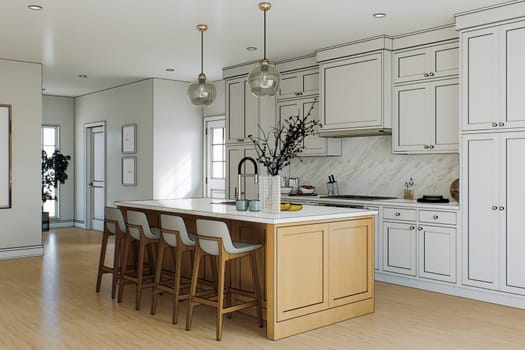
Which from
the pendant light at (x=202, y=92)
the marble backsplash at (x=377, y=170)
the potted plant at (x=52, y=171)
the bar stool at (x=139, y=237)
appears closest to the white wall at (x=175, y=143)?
the potted plant at (x=52, y=171)

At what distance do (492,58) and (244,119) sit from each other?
3522 millimetres

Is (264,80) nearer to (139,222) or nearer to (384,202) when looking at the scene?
(139,222)

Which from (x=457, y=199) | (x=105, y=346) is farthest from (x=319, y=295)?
(x=457, y=199)

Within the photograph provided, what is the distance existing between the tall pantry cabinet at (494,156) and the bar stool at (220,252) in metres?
2.20

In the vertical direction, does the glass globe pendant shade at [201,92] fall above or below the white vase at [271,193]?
above

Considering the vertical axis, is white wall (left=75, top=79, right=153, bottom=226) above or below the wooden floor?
above

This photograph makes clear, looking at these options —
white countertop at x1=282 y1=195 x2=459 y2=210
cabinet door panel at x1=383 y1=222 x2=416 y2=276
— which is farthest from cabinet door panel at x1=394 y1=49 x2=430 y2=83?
cabinet door panel at x1=383 y1=222 x2=416 y2=276

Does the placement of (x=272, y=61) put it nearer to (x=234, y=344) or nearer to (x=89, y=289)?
(x=89, y=289)

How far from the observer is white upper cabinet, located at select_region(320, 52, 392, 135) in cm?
587

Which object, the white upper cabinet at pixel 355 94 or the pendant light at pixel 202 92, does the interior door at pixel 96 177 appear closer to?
the white upper cabinet at pixel 355 94

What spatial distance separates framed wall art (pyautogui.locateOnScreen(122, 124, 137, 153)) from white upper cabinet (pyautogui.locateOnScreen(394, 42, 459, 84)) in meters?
4.94

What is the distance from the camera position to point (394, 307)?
4.79 meters

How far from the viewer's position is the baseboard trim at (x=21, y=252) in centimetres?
724

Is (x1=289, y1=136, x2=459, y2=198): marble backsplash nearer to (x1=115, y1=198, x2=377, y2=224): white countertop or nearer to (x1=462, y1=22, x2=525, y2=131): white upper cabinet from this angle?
(x1=462, y1=22, x2=525, y2=131): white upper cabinet
